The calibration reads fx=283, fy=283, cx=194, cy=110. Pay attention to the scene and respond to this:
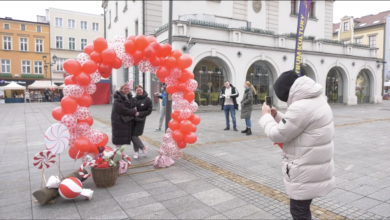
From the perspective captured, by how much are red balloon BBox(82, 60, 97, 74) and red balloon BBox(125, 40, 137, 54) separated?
0.71m

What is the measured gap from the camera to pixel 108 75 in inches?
219

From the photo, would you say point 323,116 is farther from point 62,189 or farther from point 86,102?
point 86,102

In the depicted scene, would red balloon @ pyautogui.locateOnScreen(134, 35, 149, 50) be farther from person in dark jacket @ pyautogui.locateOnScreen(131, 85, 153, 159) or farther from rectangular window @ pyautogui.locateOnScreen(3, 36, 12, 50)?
rectangular window @ pyautogui.locateOnScreen(3, 36, 12, 50)

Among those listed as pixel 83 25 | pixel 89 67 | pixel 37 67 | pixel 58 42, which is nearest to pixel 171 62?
pixel 89 67

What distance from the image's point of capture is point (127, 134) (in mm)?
6168

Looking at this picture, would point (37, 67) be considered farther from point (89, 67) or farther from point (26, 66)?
point (89, 67)

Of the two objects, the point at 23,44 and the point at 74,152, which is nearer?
the point at 74,152

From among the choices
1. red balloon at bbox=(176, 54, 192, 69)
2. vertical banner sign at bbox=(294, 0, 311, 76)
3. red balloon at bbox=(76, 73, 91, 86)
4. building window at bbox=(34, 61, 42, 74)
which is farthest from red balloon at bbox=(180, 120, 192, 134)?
building window at bbox=(34, 61, 42, 74)

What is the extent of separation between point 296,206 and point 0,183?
495 centimetres

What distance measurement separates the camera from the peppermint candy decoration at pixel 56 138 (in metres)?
4.29

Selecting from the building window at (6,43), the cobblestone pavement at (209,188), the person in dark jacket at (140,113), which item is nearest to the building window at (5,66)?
the building window at (6,43)

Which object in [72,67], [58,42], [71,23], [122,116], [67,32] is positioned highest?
[71,23]

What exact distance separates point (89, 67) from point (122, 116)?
1.38 meters

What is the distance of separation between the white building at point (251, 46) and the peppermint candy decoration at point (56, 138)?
1223 centimetres
